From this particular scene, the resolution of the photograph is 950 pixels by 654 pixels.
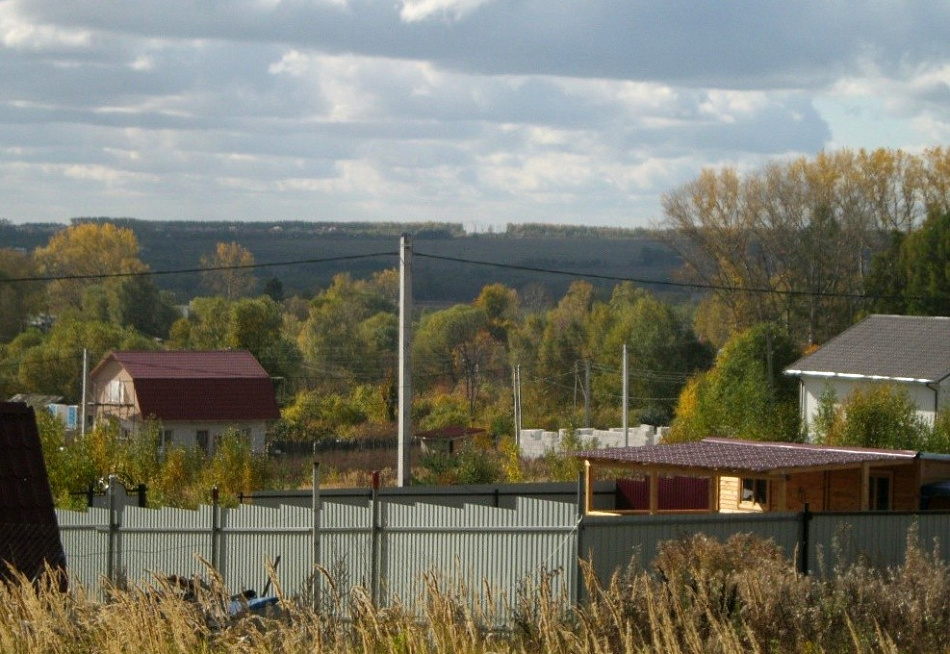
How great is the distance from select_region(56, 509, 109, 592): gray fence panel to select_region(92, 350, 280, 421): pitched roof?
34786mm

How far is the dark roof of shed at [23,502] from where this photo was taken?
380 inches

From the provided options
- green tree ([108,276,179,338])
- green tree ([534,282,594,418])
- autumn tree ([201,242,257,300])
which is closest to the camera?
green tree ([534,282,594,418])

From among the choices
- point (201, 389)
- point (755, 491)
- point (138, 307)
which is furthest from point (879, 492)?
point (138, 307)

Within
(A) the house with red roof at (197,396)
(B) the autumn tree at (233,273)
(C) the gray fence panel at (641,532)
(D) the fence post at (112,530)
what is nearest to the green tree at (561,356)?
(A) the house with red roof at (197,396)

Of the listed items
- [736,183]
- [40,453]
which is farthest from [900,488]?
[736,183]

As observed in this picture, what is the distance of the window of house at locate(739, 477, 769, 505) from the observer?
21625mm

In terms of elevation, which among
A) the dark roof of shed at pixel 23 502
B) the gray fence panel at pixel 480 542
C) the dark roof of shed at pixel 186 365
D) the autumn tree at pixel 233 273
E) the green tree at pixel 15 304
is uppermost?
the autumn tree at pixel 233 273

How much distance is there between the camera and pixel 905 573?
10664mm

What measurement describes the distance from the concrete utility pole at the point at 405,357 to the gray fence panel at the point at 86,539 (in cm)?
502

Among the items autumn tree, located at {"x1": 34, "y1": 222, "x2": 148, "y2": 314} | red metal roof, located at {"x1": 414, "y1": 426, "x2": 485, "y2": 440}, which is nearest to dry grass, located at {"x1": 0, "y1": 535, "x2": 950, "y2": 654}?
Answer: red metal roof, located at {"x1": 414, "y1": 426, "x2": 485, "y2": 440}

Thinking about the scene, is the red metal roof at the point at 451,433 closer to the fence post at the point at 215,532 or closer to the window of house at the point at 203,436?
the window of house at the point at 203,436

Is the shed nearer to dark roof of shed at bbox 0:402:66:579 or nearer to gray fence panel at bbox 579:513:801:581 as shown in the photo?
gray fence panel at bbox 579:513:801:581

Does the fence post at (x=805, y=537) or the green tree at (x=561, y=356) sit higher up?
the green tree at (x=561, y=356)

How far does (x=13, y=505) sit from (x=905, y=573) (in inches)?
246
